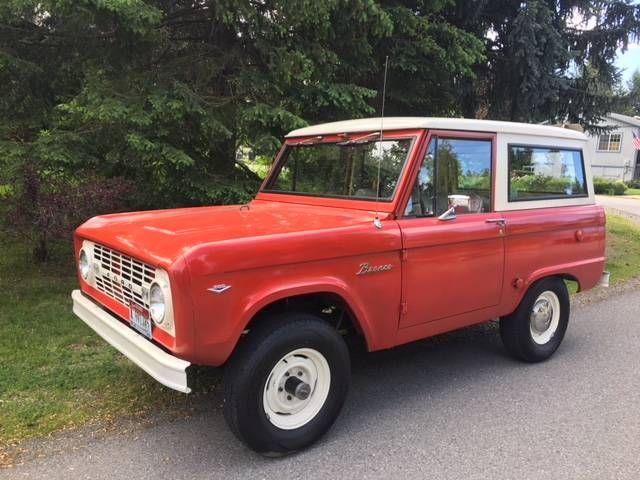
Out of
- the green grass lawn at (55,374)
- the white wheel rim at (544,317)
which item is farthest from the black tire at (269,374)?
the white wheel rim at (544,317)

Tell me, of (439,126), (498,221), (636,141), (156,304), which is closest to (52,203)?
(156,304)

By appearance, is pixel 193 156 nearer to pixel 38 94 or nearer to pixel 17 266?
pixel 38 94

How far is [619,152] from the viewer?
133 ft

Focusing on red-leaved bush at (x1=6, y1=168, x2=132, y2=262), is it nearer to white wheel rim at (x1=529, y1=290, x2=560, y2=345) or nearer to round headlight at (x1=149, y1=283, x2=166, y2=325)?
round headlight at (x1=149, y1=283, x2=166, y2=325)

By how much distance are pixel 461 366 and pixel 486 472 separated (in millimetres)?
1592

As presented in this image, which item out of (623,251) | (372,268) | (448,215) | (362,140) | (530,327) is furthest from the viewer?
(623,251)

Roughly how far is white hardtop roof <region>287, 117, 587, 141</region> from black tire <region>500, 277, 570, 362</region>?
48.3 inches

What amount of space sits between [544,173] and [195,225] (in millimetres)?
2941

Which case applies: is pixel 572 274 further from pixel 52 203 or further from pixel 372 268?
pixel 52 203

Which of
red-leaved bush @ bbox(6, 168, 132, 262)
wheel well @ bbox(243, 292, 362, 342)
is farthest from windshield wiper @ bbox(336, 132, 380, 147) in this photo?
red-leaved bush @ bbox(6, 168, 132, 262)

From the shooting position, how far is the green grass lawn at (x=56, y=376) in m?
3.50

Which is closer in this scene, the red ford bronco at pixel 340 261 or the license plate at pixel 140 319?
the red ford bronco at pixel 340 261

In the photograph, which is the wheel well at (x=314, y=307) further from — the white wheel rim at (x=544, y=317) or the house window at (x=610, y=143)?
the house window at (x=610, y=143)

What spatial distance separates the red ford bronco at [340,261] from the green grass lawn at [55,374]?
624mm
